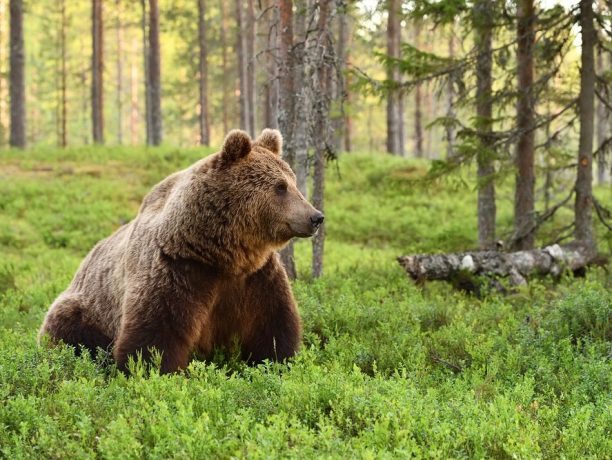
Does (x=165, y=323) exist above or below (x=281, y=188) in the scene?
below

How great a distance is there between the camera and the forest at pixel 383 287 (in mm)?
4121

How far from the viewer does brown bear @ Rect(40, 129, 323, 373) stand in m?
5.43

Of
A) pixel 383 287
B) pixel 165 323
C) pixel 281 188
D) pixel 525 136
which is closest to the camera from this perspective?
pixel 165 323

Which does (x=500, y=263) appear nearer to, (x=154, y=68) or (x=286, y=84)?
(x=286, y=84)

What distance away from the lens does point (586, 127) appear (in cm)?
1102

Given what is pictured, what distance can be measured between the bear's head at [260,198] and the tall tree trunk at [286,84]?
14.6ft

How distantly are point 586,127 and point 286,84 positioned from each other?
5.13m

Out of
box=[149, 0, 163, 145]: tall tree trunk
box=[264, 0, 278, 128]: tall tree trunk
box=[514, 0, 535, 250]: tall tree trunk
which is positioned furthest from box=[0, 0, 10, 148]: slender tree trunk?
box=[514, 0, 535, 250]: tall tree trunk

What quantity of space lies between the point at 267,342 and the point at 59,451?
2.38 meters

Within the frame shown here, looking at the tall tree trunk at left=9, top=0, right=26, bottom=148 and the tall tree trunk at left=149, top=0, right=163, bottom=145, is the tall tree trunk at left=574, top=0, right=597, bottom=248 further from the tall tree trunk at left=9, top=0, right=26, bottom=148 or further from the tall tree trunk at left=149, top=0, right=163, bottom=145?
the tall tree trunk at left=9, top=0, right=26, bottom=148

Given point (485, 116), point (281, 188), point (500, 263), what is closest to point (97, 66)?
point (485, 116)

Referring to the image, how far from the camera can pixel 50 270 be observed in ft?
43.2

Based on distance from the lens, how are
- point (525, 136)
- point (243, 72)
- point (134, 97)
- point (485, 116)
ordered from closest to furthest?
1. point (525, 136)
2. point (485, 116)
3. point (243, 72)
4. point (134, 97)

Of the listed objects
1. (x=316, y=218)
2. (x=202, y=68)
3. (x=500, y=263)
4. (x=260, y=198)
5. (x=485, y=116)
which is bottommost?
(x=500, y=263)
